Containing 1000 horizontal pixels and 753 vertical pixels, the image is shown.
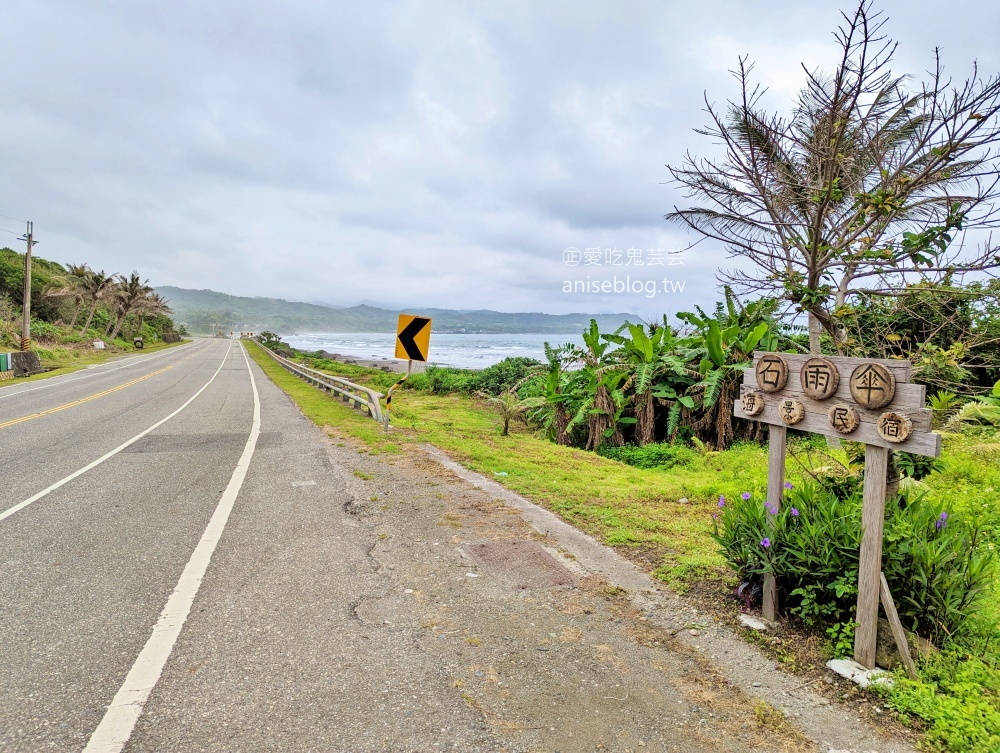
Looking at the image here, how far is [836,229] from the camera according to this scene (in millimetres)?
4480

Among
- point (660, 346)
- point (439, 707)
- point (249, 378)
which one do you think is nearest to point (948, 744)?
point (439, 707)

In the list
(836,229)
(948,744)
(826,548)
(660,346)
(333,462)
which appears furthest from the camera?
(660,346)

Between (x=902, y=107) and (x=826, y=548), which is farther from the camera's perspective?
(x=902, y=107)

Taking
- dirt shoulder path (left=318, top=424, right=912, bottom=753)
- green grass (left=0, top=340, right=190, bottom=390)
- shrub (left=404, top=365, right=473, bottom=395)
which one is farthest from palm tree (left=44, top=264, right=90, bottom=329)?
dirt shoulder path (left=318, top=424, right=912, bottom=753)

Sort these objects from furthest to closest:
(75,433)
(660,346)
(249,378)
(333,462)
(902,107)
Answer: (249,378)
(660,346)
(75,433)
(333,462)
(902,107)

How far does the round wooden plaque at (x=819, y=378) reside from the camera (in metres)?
3.20

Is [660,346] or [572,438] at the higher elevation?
[660,346]

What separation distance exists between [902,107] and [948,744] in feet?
12.1

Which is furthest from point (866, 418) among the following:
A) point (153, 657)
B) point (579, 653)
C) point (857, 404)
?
point (153, 657)

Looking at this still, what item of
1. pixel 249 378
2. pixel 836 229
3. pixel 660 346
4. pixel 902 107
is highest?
pixel 902 107

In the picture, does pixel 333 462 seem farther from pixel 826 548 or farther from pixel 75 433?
pixel 826 548

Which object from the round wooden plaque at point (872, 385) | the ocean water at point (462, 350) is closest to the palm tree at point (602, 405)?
the ocean water at point (462, 350)

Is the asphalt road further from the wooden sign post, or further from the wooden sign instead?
the wooden sign

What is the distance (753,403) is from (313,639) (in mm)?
3158
